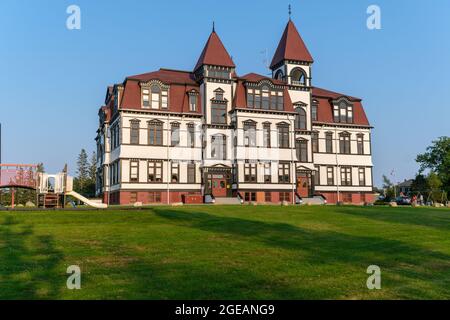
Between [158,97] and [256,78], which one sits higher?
[256,78]

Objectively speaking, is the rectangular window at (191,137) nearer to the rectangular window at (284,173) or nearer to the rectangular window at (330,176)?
the rectangular window at (284,173)

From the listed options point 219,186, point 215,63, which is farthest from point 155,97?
point 219,186

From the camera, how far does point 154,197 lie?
152 ft

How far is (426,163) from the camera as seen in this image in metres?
89.0

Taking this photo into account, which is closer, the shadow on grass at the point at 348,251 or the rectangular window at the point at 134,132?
the shadow on grass at the point at 348,251

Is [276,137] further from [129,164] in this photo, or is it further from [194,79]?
[129,164]

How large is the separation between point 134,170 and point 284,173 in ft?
55.1

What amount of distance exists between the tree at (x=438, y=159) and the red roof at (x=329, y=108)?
34404 millimetres

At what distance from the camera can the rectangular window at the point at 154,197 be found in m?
46.2

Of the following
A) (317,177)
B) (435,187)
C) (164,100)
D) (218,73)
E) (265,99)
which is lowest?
(435,187)

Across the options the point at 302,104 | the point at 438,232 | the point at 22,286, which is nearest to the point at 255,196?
the point at 302,104

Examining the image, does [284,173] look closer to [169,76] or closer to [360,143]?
[360,143]

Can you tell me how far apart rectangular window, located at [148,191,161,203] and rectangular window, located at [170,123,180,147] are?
551cm

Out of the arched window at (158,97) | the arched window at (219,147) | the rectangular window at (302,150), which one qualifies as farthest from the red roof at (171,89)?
the rectangular window at (302,150)
